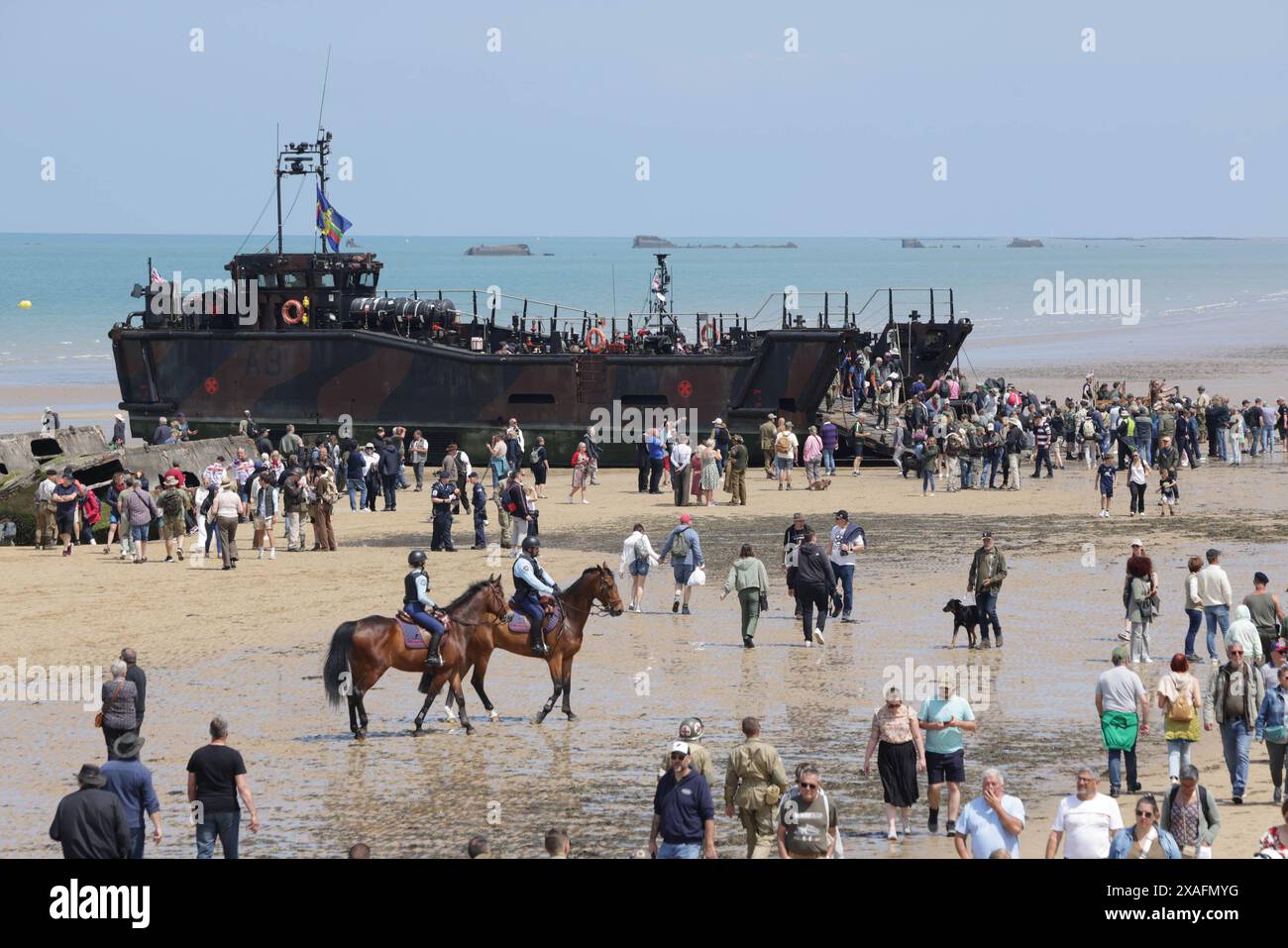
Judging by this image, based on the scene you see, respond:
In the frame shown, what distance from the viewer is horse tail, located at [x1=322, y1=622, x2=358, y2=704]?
53.9 feet

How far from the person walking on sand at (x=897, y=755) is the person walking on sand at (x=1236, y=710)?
2347 mm

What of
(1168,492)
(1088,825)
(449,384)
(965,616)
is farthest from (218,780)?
(449,384)

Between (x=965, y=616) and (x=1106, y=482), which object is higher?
(x=1106, y=482)

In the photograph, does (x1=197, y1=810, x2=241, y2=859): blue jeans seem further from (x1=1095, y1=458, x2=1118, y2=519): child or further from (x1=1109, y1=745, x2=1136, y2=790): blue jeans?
(x1=1095, y1=458, x2=1118, y2=519): child

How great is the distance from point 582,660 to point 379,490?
1434 centimetres

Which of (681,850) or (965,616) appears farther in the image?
(965,616)

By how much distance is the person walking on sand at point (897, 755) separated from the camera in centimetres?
1346

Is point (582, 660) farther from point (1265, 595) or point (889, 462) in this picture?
point (889, 462)

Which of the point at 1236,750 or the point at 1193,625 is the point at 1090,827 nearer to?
the point at 1236,750

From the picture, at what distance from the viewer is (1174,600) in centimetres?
2286

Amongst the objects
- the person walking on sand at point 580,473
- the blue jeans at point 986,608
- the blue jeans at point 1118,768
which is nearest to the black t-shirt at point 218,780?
the blue jeans at point 1118,768

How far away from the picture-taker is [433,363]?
129ft

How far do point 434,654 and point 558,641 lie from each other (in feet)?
4.21

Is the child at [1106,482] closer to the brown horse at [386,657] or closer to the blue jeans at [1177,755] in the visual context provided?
the brown horse at [386,657]
